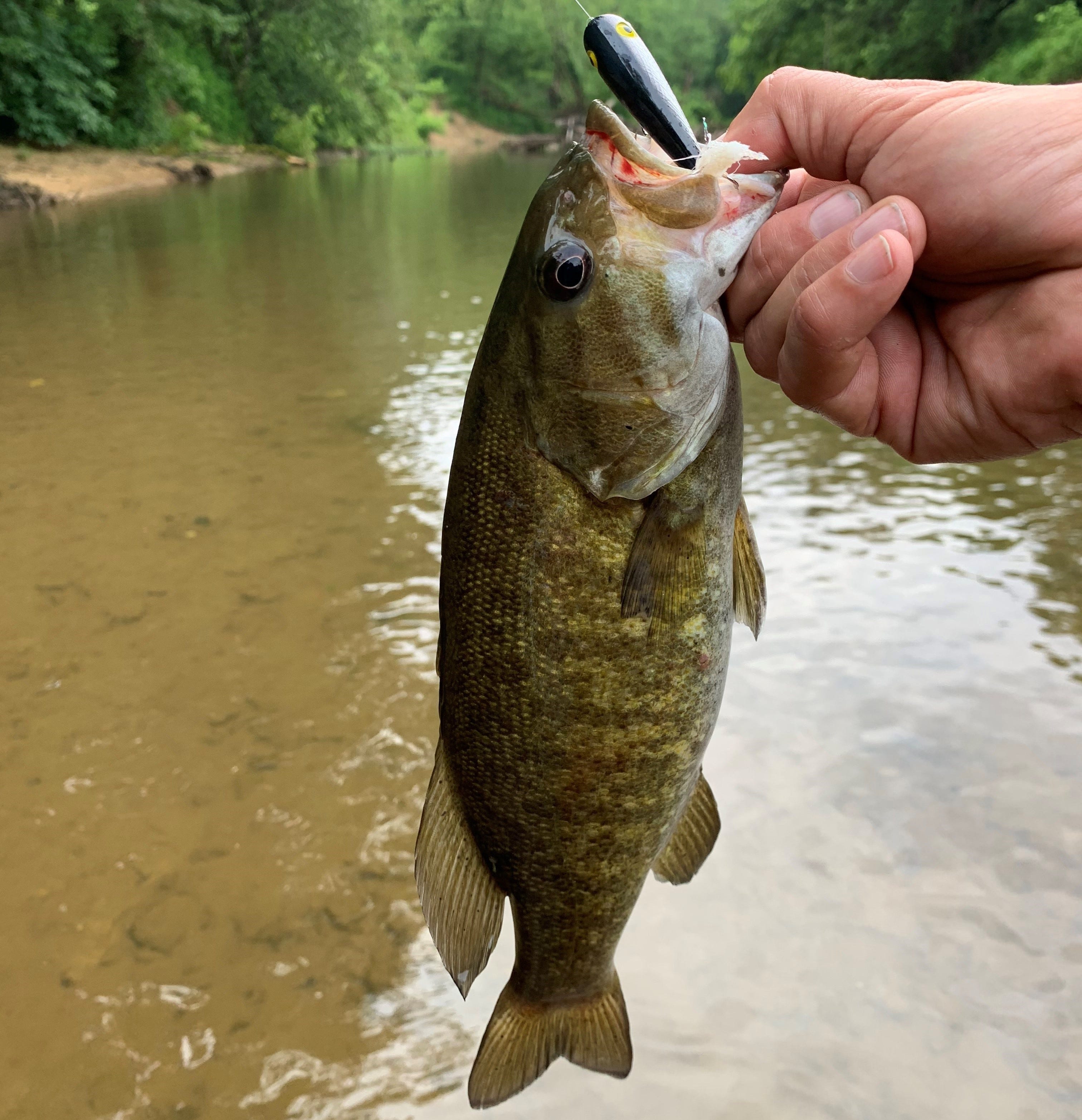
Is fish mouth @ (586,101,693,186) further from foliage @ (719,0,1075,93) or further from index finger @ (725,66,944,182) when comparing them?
foliage @ (719,0,1075,93)

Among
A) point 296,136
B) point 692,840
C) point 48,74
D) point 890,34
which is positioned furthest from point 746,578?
point 296,136

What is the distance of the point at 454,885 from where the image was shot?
75.9 inches

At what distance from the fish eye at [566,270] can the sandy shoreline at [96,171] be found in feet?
66.3

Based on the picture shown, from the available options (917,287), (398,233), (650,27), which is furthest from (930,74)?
(650,27)

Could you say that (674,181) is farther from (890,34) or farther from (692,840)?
(890,34)

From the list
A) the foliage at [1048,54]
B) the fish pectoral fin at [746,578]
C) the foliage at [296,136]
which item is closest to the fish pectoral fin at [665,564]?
the fish pectoral fin at [746,578]

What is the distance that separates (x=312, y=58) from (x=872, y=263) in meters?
42.0

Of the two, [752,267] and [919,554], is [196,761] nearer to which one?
[752,267]

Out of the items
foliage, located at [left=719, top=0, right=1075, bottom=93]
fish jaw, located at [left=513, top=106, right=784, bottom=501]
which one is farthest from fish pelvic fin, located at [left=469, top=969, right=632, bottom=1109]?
foliage, located at [left=719, top=0, right=1075, bottom=93]

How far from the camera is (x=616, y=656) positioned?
171 cm

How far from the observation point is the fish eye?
5.42 ft

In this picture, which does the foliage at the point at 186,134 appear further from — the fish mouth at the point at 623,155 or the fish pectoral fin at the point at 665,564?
the fish pectoral fin at the point at 665,564

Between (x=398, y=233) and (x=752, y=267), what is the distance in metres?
15.6

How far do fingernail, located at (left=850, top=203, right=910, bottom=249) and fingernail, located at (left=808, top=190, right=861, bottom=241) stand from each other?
163 millimetres
